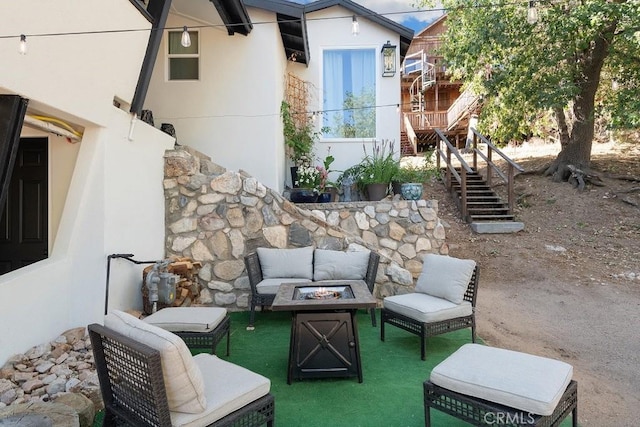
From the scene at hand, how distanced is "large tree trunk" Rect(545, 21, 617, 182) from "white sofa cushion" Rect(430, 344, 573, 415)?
9296 mm

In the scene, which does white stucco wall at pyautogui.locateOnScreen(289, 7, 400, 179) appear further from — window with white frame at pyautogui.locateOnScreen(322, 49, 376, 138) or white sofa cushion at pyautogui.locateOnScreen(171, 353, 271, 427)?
white sofa cushion at pyautogui.locateOnScreen(171, 353, 271, 427)

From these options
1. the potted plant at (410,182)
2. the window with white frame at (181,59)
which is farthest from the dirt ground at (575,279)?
the window with white frame at (181,59)

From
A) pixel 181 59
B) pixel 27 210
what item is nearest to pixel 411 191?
pixel 181 59

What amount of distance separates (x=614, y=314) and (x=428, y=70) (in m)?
16.3

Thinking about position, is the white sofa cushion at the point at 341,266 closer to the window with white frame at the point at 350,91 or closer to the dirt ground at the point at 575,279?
the dirt ground at the point at 575,279

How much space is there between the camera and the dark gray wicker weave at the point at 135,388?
205 cm

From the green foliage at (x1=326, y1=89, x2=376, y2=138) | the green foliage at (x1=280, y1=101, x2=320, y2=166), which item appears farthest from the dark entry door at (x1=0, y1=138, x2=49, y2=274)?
the green foliage at (x1=326, y1=89, x2=376, y2=138)

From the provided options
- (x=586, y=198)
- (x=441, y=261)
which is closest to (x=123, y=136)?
(x=441, y=261)

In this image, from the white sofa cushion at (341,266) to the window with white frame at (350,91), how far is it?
4.22 metres

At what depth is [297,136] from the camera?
8422 mm

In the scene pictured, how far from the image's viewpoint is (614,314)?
547 cm

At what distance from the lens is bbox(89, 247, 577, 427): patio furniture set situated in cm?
214

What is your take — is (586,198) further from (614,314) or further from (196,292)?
(196,292)

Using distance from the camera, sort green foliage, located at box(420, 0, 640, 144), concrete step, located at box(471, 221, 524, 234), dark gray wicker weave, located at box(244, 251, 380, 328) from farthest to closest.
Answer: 1. concrete step, located at box(471, 221, 524, 234)
2. green foliage, located at box(420, 0, 640, 144)
3. dark gray wicker weave, located at box(244, 251, 380, 328)
